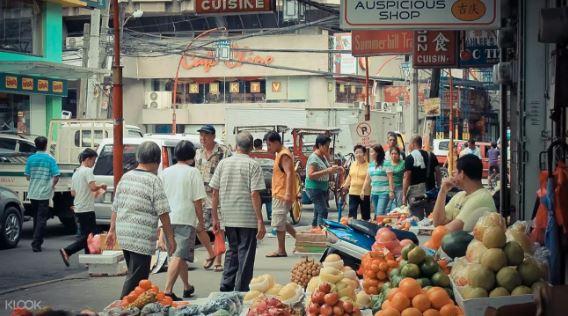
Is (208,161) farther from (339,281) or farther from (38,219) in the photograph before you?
(339,281)

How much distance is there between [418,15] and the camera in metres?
9.70

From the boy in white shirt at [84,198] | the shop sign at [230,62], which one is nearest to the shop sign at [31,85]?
the boy in white shirt at [84,198]

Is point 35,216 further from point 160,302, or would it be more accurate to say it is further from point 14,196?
point 160,302

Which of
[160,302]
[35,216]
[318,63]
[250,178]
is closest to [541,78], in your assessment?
[250,178]

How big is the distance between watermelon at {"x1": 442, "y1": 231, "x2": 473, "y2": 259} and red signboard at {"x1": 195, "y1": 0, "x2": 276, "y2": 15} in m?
Answer: 4.63

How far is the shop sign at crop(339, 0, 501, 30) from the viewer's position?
31.8 ft

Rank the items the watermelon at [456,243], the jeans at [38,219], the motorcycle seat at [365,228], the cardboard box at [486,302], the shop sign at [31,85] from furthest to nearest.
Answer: the shop sign at [31,85] → the jeans at [38,219] → the motorcycle seat at [365,228] → the watermelon at [456,243] → the cardboard box at [486,302]

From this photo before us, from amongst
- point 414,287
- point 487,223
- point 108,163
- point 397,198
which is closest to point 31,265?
point 108,163

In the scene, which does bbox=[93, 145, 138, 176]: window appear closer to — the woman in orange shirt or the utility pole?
the woman in orange shirt

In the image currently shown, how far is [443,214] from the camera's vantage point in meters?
9.02

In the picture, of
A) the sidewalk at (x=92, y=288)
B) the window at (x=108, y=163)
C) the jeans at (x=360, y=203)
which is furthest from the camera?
the window at (x=108, y=163)

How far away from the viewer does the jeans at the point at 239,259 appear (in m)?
9.88

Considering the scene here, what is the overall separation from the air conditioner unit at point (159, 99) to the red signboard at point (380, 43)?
40286 mm

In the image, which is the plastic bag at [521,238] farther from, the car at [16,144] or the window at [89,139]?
the window at [89,139]
